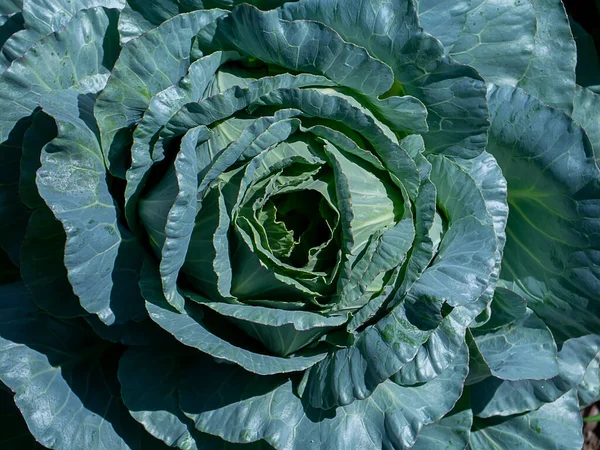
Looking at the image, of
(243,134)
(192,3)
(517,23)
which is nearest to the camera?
(243,134)

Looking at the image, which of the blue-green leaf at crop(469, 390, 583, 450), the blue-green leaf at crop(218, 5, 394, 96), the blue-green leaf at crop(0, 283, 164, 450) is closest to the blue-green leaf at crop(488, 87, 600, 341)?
A: the blue-green leaf at crop(469, 390, 583, 450)

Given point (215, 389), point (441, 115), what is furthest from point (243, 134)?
point (215, 389)

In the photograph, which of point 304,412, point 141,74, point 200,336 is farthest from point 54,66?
point 304,412

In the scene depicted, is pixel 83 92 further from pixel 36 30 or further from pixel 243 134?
pixel 243 134

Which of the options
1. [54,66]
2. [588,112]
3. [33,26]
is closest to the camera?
[54,66]

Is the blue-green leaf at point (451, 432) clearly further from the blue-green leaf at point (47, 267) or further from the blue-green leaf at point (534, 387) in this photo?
the blue-green leaf at point (47, 267)

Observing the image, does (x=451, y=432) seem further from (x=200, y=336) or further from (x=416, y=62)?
(x=416, y=62)

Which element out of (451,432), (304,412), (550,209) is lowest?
(451,432)

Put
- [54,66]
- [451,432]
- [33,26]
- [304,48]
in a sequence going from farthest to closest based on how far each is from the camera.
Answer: [451,432], [33,26], [54,66], [304,48]

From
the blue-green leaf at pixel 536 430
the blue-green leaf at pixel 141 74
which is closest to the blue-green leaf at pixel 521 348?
the blue-green leaf at pixel 536 430
